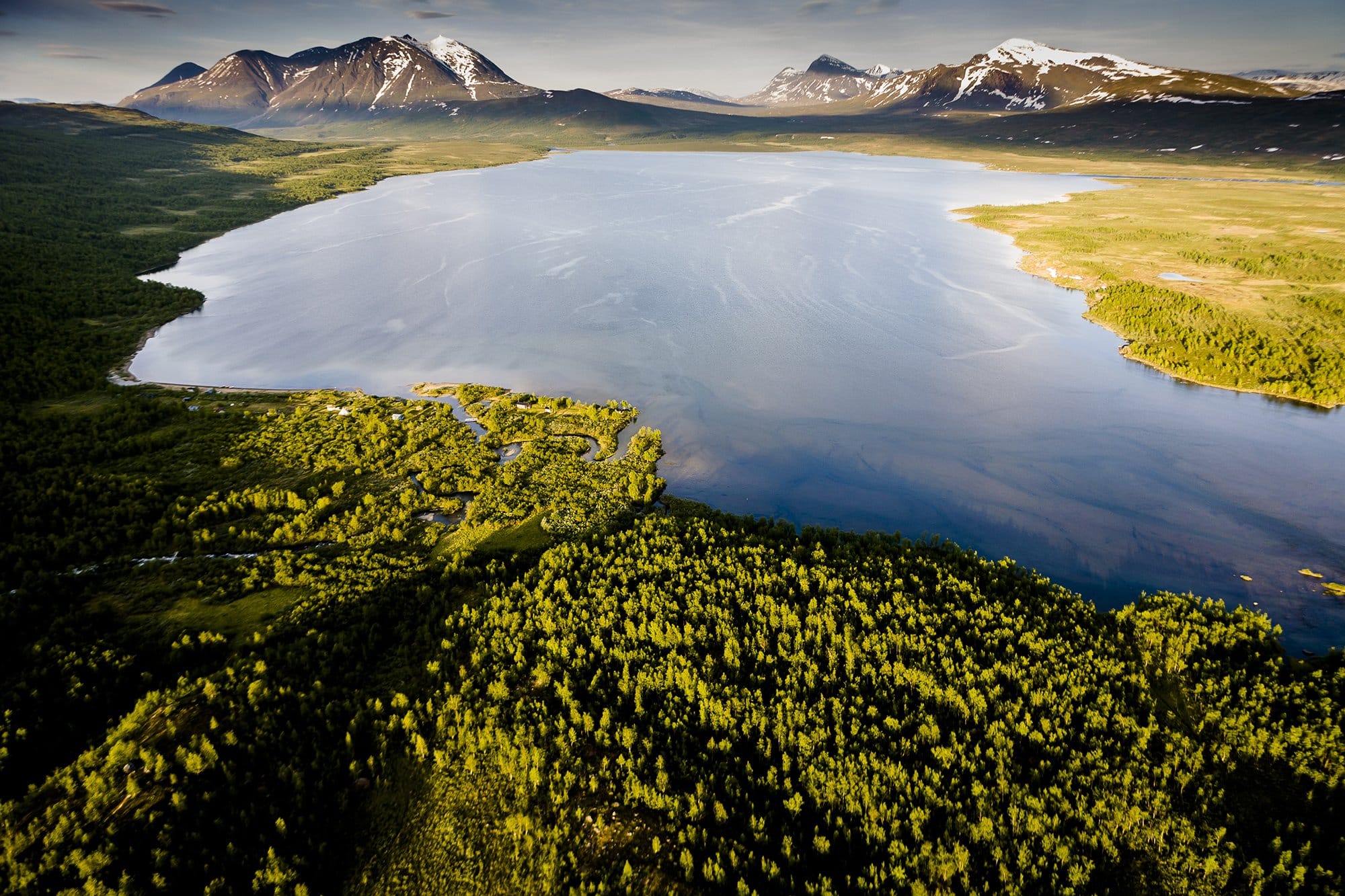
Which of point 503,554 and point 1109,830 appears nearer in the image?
point 1109,830

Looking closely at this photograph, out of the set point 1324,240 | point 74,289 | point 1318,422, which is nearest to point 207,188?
point 74,289

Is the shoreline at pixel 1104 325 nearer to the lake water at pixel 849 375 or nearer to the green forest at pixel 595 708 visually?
the lake water at pixel 849 375

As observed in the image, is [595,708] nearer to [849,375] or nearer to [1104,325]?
[849,375]

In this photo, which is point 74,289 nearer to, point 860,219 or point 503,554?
point 503,554

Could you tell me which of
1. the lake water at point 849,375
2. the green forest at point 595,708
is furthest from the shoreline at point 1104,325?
the green forest at point 595,708

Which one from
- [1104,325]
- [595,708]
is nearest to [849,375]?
[1104,325]

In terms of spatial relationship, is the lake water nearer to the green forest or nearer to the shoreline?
the shoreline
